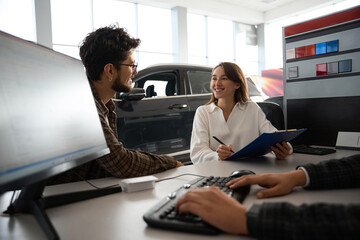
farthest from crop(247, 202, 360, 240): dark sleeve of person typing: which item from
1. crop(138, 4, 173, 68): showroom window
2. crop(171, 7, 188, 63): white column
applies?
crop(171, 7, 188, 63): white column

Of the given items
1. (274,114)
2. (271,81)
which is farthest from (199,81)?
(271,81)

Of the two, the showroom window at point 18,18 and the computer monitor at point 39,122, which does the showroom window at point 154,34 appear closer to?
the showroom window at point 18,18

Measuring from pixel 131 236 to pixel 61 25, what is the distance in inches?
257

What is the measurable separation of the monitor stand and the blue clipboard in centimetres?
70

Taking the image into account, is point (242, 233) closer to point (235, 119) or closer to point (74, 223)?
point (74, 223)

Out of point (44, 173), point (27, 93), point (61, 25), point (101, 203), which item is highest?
point (61, 25)

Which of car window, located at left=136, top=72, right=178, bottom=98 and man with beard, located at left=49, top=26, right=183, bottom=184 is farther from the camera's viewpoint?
car window, located at left=136, top=72, right=178, bottom=98

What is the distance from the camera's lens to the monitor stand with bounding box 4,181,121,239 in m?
0.67

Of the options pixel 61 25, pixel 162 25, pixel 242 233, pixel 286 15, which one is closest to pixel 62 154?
pixel 242 233

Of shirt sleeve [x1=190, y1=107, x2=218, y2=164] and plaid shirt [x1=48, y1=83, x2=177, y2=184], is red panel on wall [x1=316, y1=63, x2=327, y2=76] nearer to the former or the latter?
shirt sleeve [x1=190, y1=107, x2=218, y2=164]

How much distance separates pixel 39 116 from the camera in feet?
2.25

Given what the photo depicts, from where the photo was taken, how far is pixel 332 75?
2021mm

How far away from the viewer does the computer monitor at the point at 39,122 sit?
59cm

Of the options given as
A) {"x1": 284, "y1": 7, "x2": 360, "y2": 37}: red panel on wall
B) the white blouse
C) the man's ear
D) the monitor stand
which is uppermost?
{"x1": 284, "y1": 7, "x2": 360, "y2": 37}: red panel on wall
